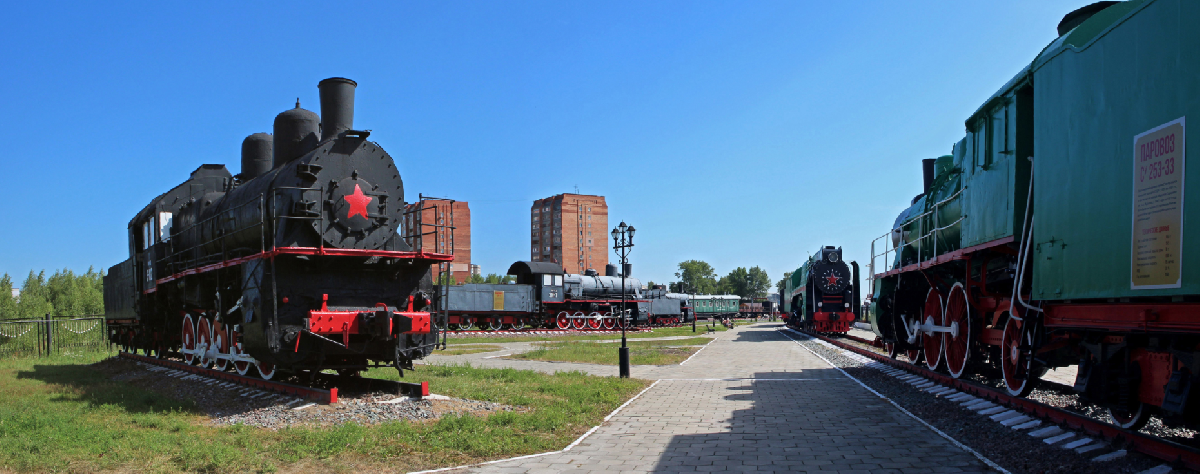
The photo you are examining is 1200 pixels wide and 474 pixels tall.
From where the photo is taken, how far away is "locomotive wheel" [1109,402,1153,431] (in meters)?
6.07

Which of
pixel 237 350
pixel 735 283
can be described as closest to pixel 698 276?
pixel 735 283

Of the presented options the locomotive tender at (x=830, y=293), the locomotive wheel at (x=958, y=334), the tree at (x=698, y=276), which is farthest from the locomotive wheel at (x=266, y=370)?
the tree at (x=698, y=276)

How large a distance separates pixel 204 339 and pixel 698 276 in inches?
5410

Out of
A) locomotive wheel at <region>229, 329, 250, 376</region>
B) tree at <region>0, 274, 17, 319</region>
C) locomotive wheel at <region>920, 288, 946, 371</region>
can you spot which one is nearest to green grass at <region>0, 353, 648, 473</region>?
locomotive wheel at <region>229, 329, 250, 376</region>

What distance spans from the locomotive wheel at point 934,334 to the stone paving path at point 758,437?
1567 millimetres

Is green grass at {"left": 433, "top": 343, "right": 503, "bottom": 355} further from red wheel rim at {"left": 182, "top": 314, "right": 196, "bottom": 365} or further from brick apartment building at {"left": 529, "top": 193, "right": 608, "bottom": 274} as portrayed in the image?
brick apartment building at {"left": 529, "top": 193, "right": 608, "bottom": 274}

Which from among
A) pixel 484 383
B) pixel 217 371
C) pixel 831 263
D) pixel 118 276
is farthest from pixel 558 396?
pixel 831 263

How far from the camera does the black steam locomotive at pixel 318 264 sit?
32.3 ft

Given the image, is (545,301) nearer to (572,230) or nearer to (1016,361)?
(1016,361)

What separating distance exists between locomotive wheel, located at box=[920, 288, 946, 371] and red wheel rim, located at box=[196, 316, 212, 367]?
12.8 m

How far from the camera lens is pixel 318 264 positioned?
10.2m

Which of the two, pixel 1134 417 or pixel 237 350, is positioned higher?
pixel 1134 417

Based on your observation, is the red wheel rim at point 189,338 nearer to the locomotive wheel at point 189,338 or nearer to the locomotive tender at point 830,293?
the locomotive wheel at point 189,338

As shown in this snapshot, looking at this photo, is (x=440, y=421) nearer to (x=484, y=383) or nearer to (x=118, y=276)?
(x=484, y=383)
